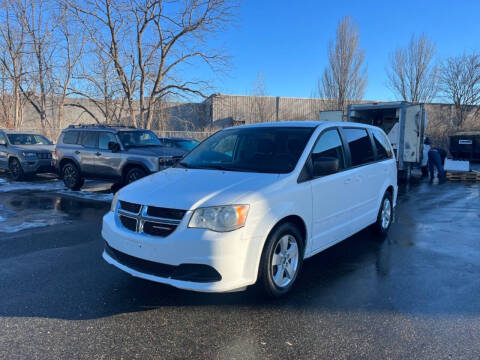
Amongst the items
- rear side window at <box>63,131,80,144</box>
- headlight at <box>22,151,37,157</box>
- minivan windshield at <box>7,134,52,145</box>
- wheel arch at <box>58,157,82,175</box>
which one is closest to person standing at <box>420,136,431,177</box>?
wheel arch at <box>58,157,82,175</box>

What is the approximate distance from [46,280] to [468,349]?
4.19 metres

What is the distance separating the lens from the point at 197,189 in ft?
12.4

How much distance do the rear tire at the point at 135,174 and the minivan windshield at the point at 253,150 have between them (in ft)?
16.7

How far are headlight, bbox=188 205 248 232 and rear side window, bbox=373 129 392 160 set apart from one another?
3417mm

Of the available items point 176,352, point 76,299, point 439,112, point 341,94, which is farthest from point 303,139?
point 439,112

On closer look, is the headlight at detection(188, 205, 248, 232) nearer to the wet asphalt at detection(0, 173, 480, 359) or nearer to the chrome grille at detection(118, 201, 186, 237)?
the chrome grille at detection(118, 201, 186, 237)

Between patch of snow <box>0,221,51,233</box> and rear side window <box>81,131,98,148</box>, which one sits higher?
rear side window <box>81,131,98,148</box>

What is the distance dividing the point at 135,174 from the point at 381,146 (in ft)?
20.8

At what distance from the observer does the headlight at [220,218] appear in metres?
3.43

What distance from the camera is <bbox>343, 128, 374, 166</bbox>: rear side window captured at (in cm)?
529

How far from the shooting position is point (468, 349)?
303 cm

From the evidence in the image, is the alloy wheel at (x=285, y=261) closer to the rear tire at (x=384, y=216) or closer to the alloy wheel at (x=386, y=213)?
the rear tire at (x=384, y=216)

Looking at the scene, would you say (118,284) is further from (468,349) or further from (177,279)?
(468,349)

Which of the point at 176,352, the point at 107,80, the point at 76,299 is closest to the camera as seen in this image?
the point at 176,352
